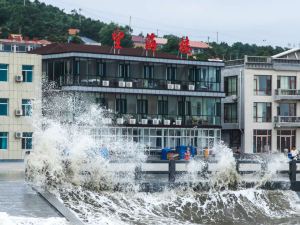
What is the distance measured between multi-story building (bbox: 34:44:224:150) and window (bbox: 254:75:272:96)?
3.65 m

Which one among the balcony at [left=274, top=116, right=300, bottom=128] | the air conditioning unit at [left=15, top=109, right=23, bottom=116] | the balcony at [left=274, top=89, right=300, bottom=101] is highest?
the balcony at [left=274, top=89, right=300, bottom=101]

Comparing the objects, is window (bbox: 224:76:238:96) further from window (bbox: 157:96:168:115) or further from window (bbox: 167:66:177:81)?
window (bbox: 157:96:168:115)

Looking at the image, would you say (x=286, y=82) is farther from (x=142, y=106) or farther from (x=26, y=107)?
(x=26, y=107)

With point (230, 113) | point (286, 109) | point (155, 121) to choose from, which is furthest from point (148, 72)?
point (286, 109)

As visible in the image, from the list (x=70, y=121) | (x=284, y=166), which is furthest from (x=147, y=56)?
(x=284, y=166)

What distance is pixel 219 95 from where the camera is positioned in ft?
191

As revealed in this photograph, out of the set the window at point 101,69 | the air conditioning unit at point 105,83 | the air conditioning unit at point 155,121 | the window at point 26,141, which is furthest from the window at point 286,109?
the window at point 26,141

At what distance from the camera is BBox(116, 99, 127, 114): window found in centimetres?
5409

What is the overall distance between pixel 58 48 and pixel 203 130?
485 inches

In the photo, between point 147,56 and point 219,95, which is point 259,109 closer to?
point 219,95

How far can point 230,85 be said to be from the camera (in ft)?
204

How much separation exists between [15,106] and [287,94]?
75.6ft

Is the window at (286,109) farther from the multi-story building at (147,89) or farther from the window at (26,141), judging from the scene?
the window at (26,141)

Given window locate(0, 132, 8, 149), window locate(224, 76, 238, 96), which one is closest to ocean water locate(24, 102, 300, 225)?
window locate(0, 132, 8, 149)
